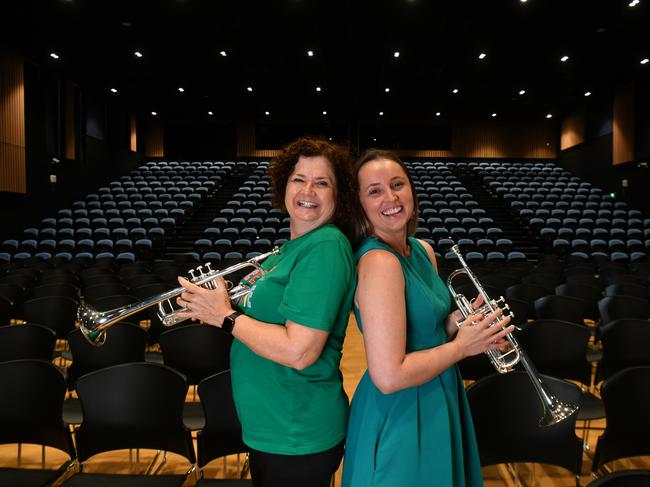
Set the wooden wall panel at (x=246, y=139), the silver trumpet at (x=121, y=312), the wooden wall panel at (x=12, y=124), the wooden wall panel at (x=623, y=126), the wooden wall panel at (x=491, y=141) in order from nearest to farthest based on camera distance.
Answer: the silver trumpet at (x=121, y=312) < the wooden wall panel at (x=12, y=124) < the wooden wall panel at (x=623, y=126) < the wooden wall panel at (x=491, y=141) < the wooden wall panel at (x=246, y=139)

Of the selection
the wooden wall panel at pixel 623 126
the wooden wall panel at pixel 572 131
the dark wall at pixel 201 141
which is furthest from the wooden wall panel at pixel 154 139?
the wooden wall panel at pixel 623 126

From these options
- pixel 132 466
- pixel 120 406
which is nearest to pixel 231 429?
pixel 120 406

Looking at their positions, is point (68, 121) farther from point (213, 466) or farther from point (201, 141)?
point (213, 466)

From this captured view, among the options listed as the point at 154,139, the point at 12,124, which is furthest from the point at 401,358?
the point at 154,139

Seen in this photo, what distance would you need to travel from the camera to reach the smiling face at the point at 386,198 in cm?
128

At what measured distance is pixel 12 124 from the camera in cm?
1105

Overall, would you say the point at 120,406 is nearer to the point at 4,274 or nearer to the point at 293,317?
the point at 293,317

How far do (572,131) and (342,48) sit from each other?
11.4 metres

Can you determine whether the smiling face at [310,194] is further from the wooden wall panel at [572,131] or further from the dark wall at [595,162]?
the wooden wall panel at [572,131]

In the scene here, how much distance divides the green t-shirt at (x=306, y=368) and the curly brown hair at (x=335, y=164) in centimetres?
10

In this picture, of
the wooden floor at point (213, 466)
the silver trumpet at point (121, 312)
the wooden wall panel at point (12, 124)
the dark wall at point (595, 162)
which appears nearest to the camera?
the silver trumpet at point (121, 312)

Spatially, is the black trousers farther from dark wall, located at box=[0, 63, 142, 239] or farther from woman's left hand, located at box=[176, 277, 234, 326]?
dark wall, located at box=[0, 63, 142, 239]

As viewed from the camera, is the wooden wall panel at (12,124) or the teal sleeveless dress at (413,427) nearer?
the teal sleeveless dress at (413,427)

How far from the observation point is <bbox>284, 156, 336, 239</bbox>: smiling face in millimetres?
1302
